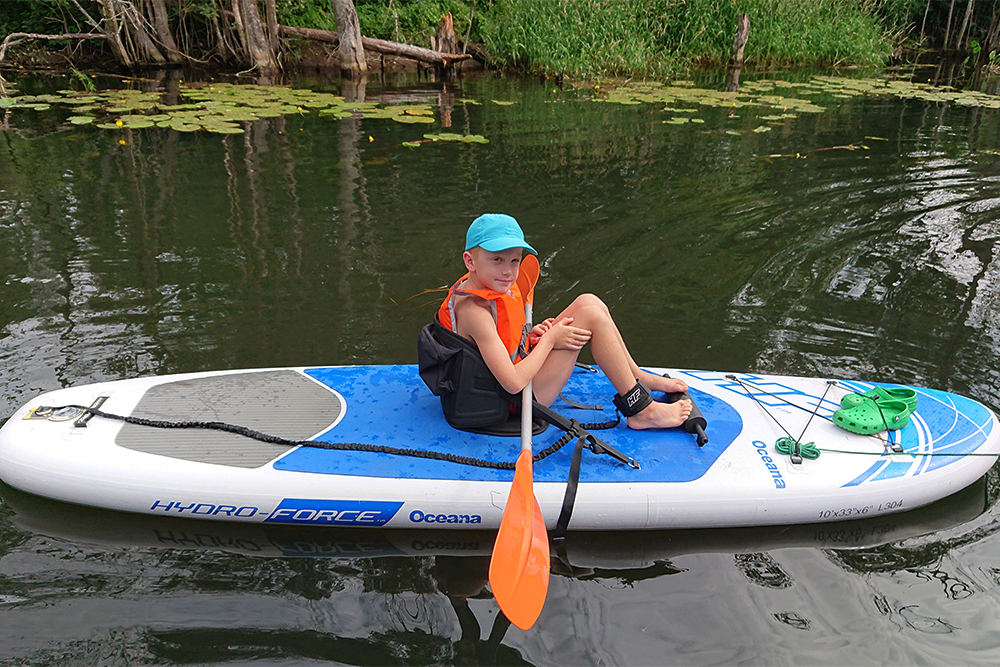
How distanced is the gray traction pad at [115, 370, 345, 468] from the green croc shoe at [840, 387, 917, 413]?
90.9 inches

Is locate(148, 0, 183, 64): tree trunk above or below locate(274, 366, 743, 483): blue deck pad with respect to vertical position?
above

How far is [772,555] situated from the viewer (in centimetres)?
281

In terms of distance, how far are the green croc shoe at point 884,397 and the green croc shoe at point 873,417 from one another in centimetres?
2

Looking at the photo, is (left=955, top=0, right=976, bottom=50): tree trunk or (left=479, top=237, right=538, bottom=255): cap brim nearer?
(left=479, top=237, right=538, bottom=255): cap brim

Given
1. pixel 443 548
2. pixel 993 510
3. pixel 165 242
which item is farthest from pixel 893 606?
pixel 165 242

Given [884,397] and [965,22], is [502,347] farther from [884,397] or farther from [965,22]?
[965,22]

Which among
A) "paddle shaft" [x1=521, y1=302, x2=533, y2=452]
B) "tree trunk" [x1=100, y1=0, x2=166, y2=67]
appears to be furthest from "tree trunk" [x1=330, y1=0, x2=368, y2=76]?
"paddle shaft" [x1=521, y1=302, x2=533, y2=452]

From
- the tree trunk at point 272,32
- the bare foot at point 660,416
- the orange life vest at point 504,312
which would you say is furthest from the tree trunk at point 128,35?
the bare foot at point 660,416

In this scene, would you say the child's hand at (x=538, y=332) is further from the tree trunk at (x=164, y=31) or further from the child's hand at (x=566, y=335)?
the tree trunk at (x=164, y=31)

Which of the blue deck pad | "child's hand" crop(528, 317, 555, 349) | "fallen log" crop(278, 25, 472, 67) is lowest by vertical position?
the blue deck pad

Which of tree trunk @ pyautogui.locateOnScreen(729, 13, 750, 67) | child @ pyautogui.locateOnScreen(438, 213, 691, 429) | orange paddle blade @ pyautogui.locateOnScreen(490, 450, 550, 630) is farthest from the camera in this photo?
tree trunk @ pyautogui.locateOnScreen(729, 13, 750, 67)

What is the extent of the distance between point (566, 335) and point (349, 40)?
11.5 m

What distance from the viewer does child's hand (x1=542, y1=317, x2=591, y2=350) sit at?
2.83 meters

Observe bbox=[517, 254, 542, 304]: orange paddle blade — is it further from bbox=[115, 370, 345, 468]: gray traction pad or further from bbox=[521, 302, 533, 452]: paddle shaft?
bbox=[115, 370, 345, 468]: gray traction pad
